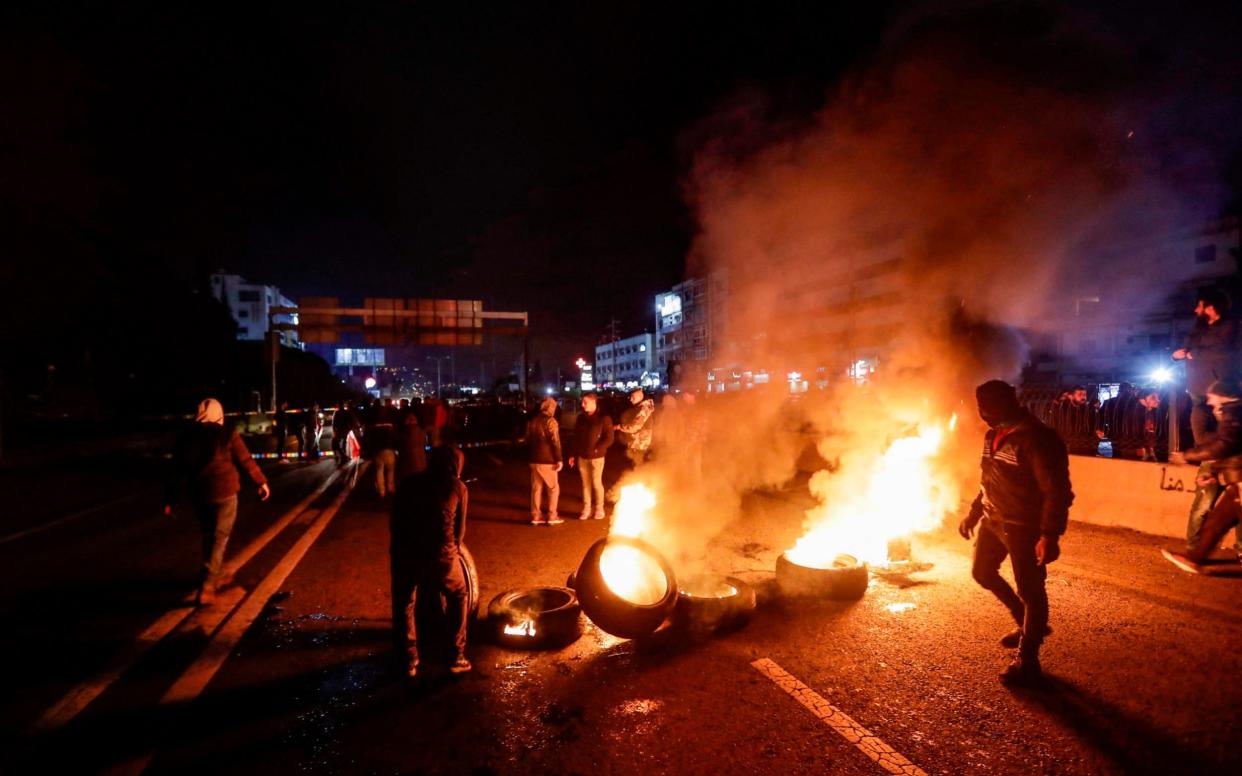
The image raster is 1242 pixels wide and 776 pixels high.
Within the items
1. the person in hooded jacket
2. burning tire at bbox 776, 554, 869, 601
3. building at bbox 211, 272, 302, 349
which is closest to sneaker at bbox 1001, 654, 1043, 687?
burning tire at bbox 776, 554, 869, 601

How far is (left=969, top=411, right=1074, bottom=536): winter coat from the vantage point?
386cm

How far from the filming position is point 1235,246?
3416cm

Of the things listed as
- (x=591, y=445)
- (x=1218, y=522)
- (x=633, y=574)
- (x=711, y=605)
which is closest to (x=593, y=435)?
(x=591, y=445)

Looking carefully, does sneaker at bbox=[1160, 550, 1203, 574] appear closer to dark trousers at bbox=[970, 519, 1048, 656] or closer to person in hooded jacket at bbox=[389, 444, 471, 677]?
dark trousers at bbox=[970, 519, 1048, 656]

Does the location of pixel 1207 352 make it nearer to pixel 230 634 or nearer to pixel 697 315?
pixel 697 315

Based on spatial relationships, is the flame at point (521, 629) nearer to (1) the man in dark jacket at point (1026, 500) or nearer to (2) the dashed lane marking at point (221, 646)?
(2) the dashed lane marking at point (221, 646)

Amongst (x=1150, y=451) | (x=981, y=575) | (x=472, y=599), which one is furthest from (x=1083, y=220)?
(x=472, y=599)

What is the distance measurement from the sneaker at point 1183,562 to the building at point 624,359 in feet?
276

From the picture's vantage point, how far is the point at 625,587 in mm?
5059

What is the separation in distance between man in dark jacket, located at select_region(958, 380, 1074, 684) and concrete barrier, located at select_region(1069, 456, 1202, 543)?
17.1ft

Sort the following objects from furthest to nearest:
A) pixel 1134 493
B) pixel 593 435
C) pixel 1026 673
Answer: pixel 593 435 → pixel 1134 493 → pixel 1026 673

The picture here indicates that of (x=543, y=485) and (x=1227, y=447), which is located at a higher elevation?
(x=1227, y=447)

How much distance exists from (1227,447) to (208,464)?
8.97 meters

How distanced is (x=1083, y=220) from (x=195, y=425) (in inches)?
465
